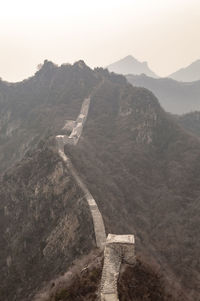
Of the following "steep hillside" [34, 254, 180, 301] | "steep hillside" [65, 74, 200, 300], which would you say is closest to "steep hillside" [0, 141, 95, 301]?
"steep hillside" [65, 74, 200, 300]

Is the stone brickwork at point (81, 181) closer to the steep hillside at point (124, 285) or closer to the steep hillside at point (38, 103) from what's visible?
the steep hillside at point (38, 103)

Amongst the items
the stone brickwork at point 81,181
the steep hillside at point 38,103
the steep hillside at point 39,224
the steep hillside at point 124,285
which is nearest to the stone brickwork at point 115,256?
the steep hillside at point 124,285

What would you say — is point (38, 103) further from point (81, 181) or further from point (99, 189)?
point (81, 181)

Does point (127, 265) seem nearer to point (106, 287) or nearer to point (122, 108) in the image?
point (106, 287)

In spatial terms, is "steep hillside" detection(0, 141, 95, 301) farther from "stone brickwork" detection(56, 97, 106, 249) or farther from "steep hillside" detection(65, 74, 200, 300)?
"steep hillside" detection(65, 74, 200, 300)

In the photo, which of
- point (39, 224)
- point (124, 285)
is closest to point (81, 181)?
point (39, 224)

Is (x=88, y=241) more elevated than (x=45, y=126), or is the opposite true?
(x=45, y=126)

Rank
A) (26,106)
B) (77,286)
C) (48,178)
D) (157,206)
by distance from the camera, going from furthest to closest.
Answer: (26,106)
(157,206)
(48,178)
(77,286)

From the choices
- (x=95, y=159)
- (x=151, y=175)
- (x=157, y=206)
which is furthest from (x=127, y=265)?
(x=151, y=175)
